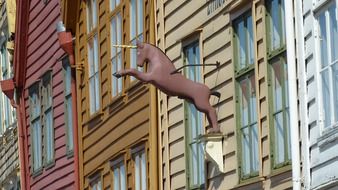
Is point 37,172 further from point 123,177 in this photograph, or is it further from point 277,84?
point 277,84

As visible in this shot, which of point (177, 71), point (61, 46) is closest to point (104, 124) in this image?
point (61, 46)

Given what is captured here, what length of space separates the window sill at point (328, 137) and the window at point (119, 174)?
340 inches

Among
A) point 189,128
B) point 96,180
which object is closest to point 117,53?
point 96,180

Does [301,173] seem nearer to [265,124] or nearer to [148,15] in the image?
[265,124]

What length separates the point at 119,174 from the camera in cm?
2305

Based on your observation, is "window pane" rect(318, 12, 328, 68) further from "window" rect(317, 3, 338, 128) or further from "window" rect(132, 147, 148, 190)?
"window" rect(132, 147, 148, 190)

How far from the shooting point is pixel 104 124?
2388 cm

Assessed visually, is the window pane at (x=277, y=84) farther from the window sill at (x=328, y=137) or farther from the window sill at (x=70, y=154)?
the window sill at (x=70, y=154)

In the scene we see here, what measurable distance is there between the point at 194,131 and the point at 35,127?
38.1 ft

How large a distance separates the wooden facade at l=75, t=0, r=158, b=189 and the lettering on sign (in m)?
2.53

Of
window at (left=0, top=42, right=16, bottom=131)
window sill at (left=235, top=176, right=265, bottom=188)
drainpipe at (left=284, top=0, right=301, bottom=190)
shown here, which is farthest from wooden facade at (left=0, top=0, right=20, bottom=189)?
drainpipe at (left=284, top=0, right=301, bottom=190)

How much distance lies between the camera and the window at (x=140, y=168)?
837 inches

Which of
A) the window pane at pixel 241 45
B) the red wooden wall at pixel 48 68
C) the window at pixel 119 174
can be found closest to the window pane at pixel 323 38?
the window pane at pixel 241 45

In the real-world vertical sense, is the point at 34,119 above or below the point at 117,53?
above
